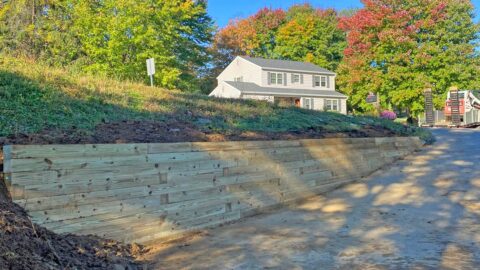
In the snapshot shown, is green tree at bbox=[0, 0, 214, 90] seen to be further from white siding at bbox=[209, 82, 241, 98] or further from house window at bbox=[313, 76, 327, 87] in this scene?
house window at bbox=[313, 76, 327, 87]

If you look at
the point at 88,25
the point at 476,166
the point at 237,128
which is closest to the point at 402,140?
the point at 476,166

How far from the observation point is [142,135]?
527cm

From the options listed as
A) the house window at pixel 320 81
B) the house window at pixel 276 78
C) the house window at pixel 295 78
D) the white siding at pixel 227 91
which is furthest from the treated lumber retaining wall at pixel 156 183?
the house window at pixel 320 81

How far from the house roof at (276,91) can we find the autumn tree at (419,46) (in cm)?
476

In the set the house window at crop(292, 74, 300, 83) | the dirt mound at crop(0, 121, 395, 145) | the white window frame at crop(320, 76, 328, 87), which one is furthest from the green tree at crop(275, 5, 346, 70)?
the dirt mound at crop(0, 121, 395, 145)

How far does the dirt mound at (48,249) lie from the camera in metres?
2.74

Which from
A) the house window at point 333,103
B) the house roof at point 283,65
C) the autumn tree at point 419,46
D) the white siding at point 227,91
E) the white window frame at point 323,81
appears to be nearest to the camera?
the autumn tree at point 419,46

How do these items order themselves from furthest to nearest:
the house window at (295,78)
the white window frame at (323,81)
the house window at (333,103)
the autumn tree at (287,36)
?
the autumn tree at (287,36), the white window frame at (323,81), the house window at (333,103), the house window at (295,78)

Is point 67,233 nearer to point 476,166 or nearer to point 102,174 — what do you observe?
point 102,174

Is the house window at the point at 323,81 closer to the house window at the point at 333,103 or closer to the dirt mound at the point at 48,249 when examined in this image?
the house window at the point at 333,103

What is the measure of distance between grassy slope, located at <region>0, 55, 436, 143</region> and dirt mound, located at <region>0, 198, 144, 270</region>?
150cm

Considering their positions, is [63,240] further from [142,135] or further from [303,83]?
[303,83]

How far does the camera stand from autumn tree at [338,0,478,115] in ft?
85.3

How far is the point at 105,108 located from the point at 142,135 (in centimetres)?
128
